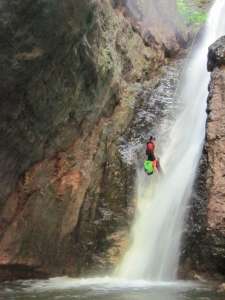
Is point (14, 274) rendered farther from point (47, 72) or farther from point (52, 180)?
point (47, 72)

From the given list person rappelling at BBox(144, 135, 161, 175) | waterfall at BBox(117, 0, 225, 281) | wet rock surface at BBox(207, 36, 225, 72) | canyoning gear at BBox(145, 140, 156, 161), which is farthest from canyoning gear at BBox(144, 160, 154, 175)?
wet rock surface at BBox(207, 36, 225, 72)

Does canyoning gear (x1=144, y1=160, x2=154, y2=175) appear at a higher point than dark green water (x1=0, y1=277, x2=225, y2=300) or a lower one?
higher

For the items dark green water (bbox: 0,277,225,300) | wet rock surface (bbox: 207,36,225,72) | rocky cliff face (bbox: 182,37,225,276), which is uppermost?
wet rock surface (bbox: 207,36,225,72)

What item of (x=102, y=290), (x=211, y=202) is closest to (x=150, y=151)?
(x=211, y=202)

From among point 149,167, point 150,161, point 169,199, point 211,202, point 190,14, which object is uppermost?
point 190,14

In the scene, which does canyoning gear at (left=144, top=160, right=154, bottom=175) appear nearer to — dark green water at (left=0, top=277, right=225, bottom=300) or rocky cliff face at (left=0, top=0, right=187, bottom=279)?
rocky cliff face at (left=0, top=0, right=187, bottom=279)

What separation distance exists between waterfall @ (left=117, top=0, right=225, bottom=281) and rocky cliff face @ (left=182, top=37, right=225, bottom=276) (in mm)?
526

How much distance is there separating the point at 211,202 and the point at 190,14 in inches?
498

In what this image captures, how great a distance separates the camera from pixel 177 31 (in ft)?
68.0

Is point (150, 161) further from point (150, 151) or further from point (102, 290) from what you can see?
point (102, 290)

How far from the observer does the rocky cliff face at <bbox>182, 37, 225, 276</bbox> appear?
1167 cm

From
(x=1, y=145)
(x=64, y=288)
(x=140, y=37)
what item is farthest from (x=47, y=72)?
(x=140, y=37)

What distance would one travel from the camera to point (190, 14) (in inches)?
887

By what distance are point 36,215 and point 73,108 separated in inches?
111
